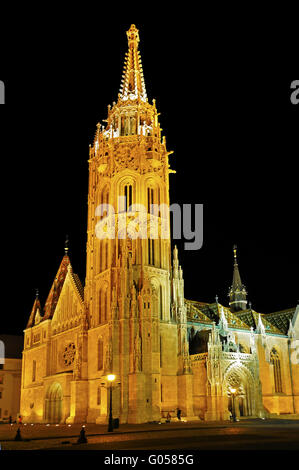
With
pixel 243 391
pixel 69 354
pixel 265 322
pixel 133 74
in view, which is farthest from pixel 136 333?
pixel 133 74

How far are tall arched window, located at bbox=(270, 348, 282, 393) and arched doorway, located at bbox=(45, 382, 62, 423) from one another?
2757 centimetres

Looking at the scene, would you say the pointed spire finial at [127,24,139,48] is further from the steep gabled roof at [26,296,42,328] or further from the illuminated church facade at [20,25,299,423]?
the steep gabled roof at [26,296,42,328]

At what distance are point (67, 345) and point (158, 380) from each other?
1679cm

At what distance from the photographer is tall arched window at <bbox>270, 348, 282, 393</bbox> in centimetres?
6316

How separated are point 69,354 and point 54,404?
20.9ft

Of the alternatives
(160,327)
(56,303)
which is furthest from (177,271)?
(56,303)

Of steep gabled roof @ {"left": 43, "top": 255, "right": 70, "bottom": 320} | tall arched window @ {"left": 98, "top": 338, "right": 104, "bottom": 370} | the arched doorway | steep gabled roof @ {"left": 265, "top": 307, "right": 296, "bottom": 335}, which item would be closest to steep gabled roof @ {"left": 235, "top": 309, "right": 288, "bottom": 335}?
steep gabled roof @ {"left": 265, "top": 307, "right": 296, "bottom": 335}

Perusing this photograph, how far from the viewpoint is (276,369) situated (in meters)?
64.1

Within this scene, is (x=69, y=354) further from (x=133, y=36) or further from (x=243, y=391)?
(x=133, y=36)

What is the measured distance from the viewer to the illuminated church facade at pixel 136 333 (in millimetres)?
47438

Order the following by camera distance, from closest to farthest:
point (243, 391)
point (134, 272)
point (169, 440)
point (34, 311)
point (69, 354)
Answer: point (169, 440)
point (134, 272)
point (243, 391)
point (69, 354)
point (34, 311)

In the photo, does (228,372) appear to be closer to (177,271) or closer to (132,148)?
(177,271)

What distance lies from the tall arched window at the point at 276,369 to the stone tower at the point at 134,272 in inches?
753

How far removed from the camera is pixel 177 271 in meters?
54.2
